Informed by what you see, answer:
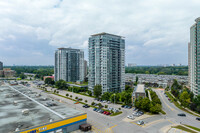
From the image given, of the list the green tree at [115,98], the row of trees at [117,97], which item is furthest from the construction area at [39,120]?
the row of trees at [117,97]

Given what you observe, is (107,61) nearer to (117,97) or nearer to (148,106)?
(117,97)

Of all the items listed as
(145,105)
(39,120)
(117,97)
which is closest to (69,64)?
(117,97)

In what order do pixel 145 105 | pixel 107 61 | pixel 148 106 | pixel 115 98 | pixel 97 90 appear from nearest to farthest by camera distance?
pixel 148 106, pixel 145 105, pixel 115 98, pixel 97 90, pixel 107 61

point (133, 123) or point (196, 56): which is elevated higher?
point (196, 56)

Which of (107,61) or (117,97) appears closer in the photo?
(117,97)

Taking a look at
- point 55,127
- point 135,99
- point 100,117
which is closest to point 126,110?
point 135,99

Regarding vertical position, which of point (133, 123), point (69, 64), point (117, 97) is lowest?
point (133, 123)

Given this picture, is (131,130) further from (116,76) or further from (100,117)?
(116,76)
